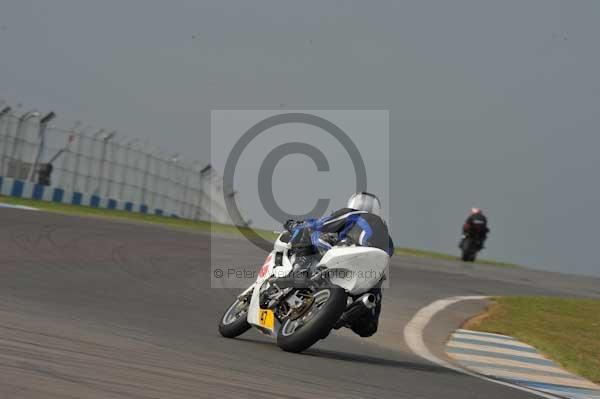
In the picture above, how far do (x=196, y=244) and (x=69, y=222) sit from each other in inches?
89.1

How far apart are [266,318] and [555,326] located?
247 inches

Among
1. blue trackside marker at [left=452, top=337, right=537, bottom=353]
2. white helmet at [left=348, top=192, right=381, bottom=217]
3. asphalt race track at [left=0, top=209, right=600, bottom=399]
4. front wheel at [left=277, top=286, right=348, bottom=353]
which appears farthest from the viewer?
blue trackside marker at [left=452, top=337, right=537, bottom=353]

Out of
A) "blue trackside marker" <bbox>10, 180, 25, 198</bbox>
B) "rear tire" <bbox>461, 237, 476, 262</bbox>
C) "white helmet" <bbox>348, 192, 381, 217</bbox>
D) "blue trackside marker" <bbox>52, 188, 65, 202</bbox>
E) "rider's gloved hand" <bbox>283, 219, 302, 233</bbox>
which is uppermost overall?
"blue trackside marker" <bbox>52, 188, 65, 202</bbox>

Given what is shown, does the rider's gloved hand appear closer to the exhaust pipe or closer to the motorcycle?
the motorcycle

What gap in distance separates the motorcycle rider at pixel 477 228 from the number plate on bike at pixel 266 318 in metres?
21.5

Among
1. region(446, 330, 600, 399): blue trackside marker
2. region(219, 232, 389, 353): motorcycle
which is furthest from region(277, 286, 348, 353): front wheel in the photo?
region(446, 330, 600, 399): blue trackside marker

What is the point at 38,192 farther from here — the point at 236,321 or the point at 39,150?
the point at 236,321

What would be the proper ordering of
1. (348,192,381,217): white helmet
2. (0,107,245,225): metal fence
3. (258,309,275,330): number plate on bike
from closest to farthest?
(258,309,275,330): number plate on bike < (348,192,381,217): white helmet < (0,107,245,225): metal fence

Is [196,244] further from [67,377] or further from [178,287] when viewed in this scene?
[67,377]

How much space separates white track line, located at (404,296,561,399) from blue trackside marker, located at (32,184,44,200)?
12.9 metres

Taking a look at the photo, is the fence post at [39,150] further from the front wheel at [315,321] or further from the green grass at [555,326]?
the front wheel at [315,321]

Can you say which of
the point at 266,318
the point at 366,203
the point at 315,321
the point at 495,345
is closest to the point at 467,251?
the point at 495,345

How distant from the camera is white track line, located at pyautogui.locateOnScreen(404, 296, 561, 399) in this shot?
8.21m

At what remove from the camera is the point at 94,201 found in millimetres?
28250
